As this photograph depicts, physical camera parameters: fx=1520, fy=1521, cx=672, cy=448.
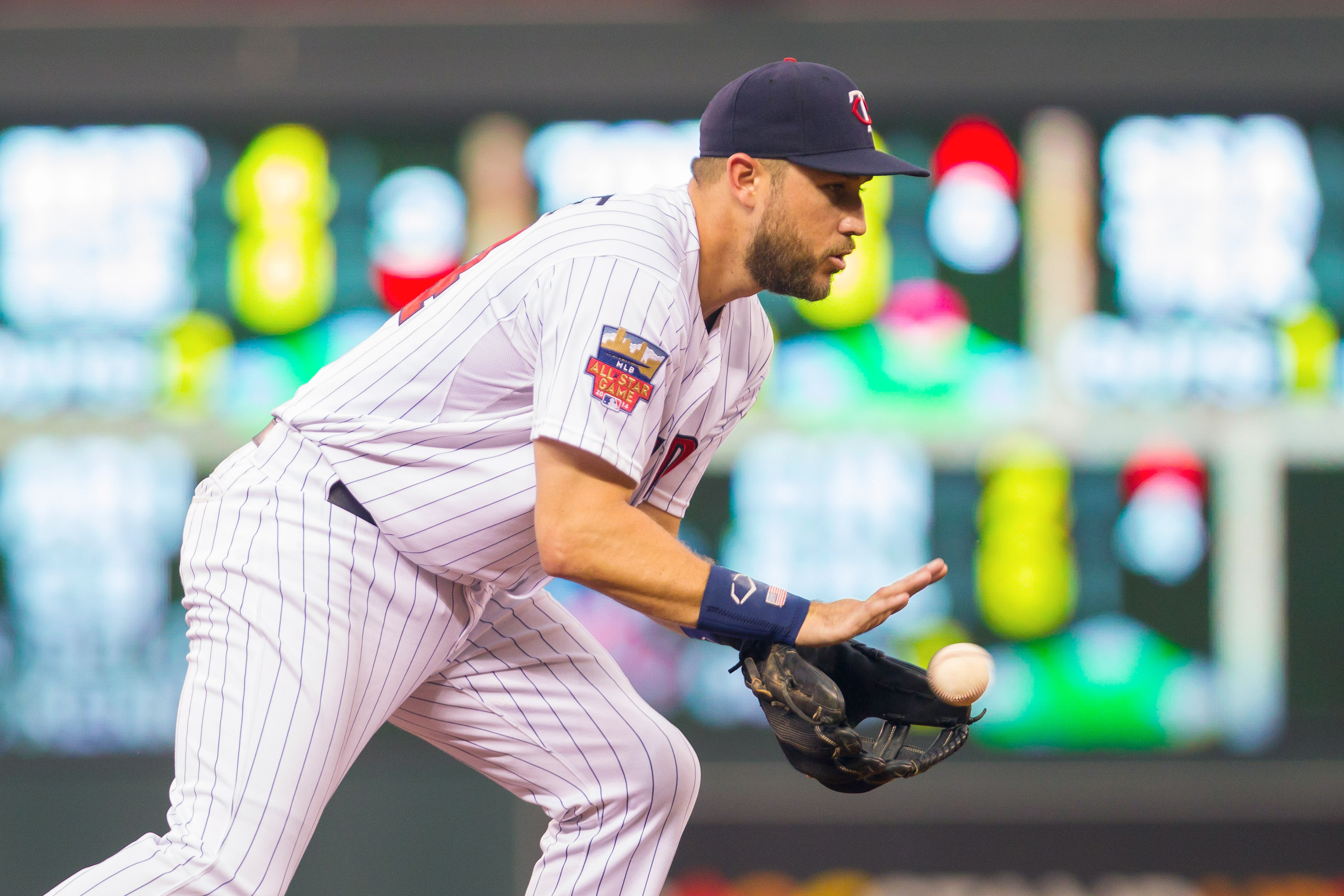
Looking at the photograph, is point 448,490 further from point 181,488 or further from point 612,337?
point 181,488

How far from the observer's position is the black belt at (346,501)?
2.15m

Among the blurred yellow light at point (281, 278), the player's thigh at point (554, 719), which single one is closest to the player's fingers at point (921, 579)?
the player's thigh at point (554, 719)

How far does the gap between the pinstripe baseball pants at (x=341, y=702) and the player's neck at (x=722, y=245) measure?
580mm

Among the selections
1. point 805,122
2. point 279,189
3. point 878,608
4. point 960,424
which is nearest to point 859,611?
point 878,608

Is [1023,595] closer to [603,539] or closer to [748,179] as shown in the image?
[748,179]

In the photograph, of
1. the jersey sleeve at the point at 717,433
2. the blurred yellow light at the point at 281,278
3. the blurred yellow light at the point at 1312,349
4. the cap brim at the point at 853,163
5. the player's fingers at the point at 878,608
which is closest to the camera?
the player's fingers at the point at 878,608

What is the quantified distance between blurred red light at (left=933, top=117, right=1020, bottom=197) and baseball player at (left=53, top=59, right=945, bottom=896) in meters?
2.38

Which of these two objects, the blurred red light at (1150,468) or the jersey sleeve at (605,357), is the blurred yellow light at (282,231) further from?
the jersey sleeve at (605,357)

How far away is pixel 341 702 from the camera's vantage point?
6.78 ft

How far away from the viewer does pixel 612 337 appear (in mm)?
1932

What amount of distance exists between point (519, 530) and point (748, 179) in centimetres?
59

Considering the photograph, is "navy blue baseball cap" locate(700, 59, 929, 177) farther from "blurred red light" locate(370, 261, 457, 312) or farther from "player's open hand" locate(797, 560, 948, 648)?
"blurred red light" locate(370, 261, 457, 312)

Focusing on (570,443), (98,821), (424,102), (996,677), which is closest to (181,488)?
(98,821)

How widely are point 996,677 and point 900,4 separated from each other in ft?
7.35
